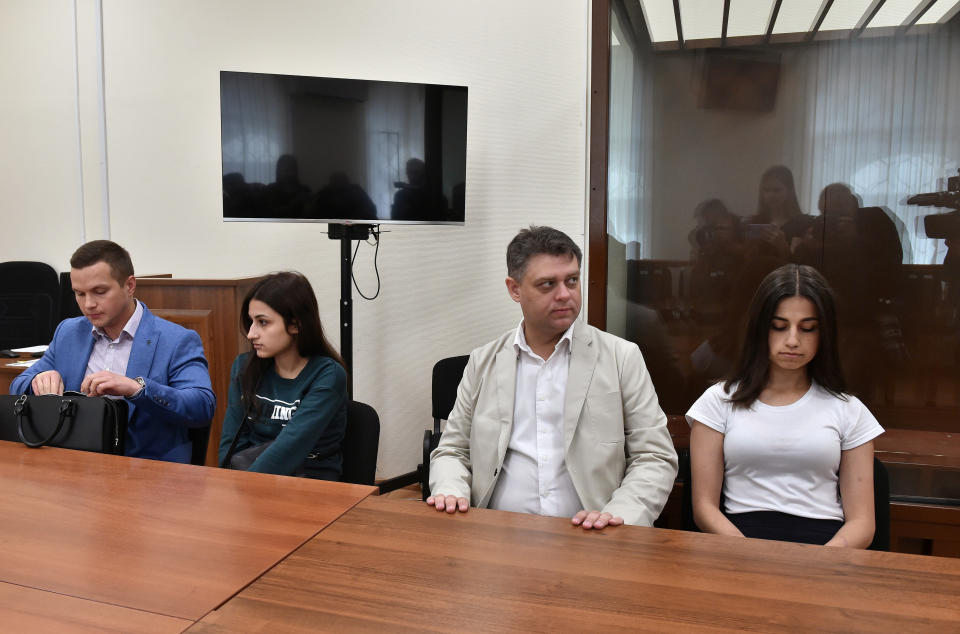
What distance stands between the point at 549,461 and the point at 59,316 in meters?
3.48

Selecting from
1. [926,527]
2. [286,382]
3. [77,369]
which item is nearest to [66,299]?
[77,369]

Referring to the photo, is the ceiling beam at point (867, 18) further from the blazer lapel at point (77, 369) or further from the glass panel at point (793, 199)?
the blazer lapel at point (77, 369)

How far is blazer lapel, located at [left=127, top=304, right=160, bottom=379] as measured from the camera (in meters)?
2.29

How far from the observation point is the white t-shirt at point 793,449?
177 centimetres

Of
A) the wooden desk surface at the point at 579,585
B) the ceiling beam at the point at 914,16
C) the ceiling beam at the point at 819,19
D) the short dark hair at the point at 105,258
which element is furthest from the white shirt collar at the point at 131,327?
the ceiling beam at the point at 914,16

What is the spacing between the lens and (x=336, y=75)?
380 cm

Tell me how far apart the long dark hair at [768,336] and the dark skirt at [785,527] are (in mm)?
283

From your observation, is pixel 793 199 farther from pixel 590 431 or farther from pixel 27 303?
pixel 27 303

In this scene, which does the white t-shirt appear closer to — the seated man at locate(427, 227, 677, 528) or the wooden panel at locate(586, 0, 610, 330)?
the seated man at locate(427, 227, 677, 528)

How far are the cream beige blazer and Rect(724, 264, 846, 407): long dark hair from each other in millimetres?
241

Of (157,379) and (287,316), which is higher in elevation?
(287,316)

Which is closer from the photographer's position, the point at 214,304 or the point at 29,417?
the point at 29,417

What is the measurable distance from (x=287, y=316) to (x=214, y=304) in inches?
53.5

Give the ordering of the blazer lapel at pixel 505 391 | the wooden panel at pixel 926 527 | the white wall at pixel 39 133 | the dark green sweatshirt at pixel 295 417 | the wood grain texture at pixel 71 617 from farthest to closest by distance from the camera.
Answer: the white wall at pixel 39 133 → the wooden panel at pixel 926 527 → the dark green sweatshirt at pixel 295 417 → the blazer lapel at pixel 505 391 → the wood grain texture at pixel 71 617
